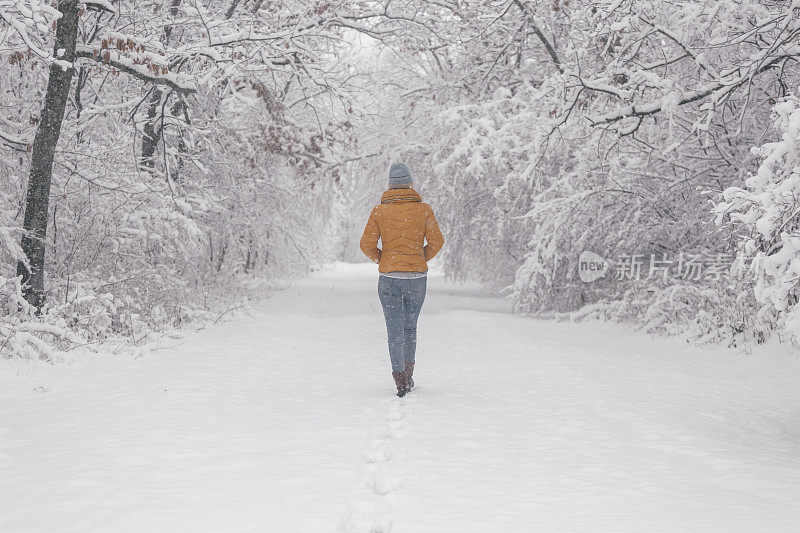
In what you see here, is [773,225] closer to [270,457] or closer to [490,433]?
[490,433]

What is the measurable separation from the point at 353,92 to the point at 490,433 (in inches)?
329

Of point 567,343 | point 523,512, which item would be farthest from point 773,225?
point 567,343

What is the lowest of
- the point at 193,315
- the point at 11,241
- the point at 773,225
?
the point at 193,315

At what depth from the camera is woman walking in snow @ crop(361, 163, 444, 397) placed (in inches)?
247

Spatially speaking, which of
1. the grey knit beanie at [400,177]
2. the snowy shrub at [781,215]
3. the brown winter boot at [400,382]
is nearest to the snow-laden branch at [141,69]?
the grey knit beanie at [400,177]

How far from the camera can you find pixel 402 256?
20.6 feet

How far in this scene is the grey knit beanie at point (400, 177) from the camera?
644 centimetres

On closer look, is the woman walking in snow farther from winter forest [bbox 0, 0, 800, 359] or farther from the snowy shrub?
the snowy shrub

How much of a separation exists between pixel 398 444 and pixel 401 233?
7.88ft

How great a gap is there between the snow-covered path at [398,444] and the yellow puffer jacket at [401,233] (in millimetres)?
1274

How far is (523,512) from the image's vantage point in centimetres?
318

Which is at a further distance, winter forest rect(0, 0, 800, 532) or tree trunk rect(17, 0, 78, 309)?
tree trunk rect(17, 0, 78, 309)

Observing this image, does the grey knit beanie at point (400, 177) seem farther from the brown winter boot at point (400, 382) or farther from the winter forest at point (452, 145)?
the winter forest at point (452, 145)

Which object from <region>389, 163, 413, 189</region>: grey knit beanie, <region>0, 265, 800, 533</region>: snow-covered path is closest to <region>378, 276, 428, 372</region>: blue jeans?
<region>0, 265, 800, 533</region>: snow-covered path
